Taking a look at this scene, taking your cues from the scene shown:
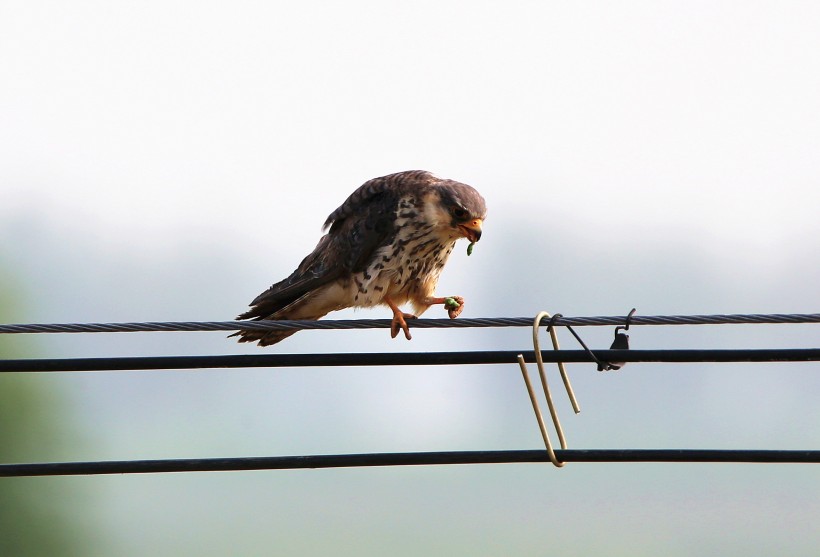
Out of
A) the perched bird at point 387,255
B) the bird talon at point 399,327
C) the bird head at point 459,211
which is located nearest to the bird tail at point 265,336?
the perched bird at point 387,255

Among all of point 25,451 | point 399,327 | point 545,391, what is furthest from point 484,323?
point 25,451

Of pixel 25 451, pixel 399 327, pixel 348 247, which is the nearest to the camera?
pixel 399 327

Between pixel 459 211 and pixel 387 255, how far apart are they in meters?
0.47

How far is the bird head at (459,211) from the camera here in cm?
574

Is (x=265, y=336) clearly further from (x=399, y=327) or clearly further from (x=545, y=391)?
(x=545, y=391)

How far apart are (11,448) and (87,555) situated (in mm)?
5020

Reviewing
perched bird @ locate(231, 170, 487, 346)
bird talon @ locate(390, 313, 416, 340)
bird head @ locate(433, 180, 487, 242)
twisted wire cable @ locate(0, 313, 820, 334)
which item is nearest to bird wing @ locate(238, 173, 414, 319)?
perched bird @ locate(231, 170, 487, 346)

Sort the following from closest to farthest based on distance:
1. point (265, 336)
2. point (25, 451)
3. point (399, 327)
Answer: point (399, 327)
point (265, 336)
point (25, 451)

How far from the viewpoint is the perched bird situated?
5797mm

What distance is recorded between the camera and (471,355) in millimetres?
3920

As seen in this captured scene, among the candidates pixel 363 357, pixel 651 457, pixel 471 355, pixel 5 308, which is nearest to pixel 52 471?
pixel 363 357

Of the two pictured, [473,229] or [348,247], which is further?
[348,247]

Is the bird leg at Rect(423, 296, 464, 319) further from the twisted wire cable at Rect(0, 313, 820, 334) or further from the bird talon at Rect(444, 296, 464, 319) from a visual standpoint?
the twisted wire cable at Rect(0, 313, 820, 334)

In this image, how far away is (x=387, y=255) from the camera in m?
5.85
